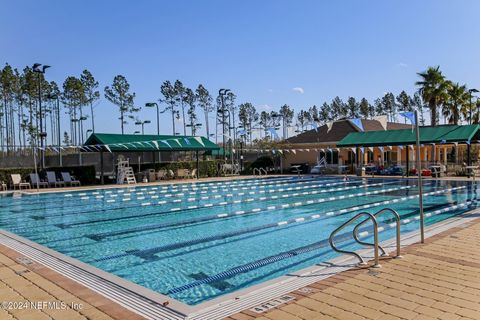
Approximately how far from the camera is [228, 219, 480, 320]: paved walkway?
146 inches

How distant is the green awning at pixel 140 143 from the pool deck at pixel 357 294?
17.5 m

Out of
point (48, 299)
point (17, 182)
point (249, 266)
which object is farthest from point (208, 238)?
point (17, 182)

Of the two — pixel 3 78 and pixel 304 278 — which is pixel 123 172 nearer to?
pixel 304 278

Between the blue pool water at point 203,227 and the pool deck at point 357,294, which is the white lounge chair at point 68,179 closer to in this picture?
the blue pool water at point 203,227

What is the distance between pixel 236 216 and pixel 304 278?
704 cm

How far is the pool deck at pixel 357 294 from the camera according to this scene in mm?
3746

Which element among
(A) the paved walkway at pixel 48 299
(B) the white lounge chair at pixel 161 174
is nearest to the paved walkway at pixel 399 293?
(A) the paved walkway at pixel 48 299

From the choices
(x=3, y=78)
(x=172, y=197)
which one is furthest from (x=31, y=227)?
(x=3, y=78)

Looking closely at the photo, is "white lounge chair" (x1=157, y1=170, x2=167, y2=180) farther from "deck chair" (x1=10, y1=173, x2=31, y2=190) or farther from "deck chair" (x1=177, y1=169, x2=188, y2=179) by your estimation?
"deck chair" (x1=10, y1=173, x2=31, y2=190)

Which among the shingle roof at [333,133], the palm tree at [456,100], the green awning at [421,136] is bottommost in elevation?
the green awning at [421,136]

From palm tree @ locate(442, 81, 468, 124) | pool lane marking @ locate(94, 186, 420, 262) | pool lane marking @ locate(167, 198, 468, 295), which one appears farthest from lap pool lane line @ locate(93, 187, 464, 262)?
palm tree @ locate(442, 81, 468, 124)

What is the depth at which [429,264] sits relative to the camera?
5.30m

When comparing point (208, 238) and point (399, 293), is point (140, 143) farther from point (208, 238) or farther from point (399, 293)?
point (399, 293)

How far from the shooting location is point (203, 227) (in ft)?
33.8
